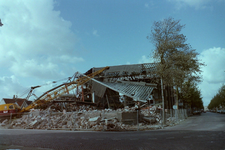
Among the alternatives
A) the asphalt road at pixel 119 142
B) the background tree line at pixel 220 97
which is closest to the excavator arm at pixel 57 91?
the asphalt road at pixel 119 142

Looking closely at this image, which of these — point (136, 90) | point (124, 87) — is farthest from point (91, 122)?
point (124, 87)

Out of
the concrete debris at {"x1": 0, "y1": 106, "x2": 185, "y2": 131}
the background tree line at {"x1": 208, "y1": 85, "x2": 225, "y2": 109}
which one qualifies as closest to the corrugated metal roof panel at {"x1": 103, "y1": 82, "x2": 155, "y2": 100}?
the concrete debris at {"x1": 0, "y1": 106, "x2": 185, "y2": 131}

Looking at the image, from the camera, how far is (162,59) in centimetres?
2622

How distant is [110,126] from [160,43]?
13.5 m

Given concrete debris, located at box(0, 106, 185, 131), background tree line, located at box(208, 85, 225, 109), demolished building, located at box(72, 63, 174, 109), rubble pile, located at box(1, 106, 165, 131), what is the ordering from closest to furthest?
rubble pile, located at box(1, 106, 165, 131), concrete debris, located at box(0, 106, 185, 131), demolished building, located at box(72, 63, 174, 109), background tree line, located at box(208, 85, 225, 109)

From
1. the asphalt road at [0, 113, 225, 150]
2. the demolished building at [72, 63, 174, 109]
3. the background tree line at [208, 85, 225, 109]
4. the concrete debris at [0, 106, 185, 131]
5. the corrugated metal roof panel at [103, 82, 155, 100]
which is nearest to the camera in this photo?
the asphalt road at [0, 113, 225, 150]

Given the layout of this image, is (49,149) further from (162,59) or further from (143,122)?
(162,59)

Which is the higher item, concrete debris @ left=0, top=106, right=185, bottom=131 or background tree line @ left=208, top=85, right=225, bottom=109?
background tree line @ left=208, top=85, right=225, bottom=109

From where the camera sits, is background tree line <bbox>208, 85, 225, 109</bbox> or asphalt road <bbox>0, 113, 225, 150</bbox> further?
background tree line <bbox>208, 85, 225, 109</bbox>

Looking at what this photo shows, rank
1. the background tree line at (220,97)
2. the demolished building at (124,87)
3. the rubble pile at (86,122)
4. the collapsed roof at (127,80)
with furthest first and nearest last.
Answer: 1. the background tree line at (220,97)
2. the collapsed roof at (127,80)
3. the demolished building at (124,87)
4. the rubble pile at (86,122)

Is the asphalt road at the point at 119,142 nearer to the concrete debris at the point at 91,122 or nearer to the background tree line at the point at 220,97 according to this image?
the concrete debris at the point at 91,122

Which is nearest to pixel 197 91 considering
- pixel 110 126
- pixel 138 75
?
pixel 138 75

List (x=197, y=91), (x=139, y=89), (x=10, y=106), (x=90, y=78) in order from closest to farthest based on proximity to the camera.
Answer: (x=10, y=106), (x=139, y=89), (x=90, y=78), (x=197, y=91)

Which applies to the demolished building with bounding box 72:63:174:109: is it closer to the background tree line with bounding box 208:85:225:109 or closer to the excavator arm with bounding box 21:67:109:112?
the excavator arm with bounding box 21:67:109:112
